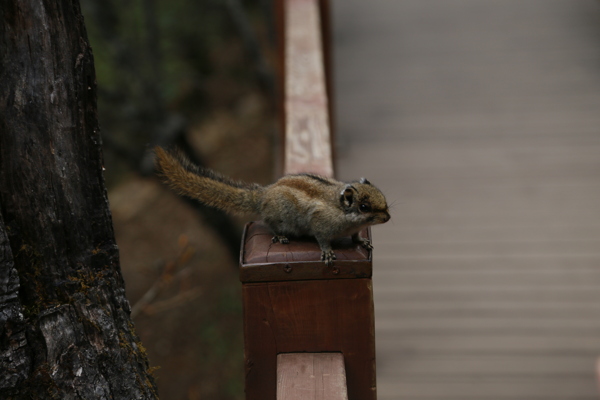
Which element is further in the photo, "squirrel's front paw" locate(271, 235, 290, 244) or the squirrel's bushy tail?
the squirrel's bushy tail

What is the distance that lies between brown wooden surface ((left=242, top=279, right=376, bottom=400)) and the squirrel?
0.42 m

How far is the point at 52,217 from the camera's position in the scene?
1154 mm

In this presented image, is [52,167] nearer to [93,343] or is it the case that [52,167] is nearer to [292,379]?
[93,343]

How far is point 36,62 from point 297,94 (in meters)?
1.84

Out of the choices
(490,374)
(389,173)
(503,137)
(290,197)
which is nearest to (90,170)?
(290,197)

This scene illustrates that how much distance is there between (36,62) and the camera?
A: 1084mm

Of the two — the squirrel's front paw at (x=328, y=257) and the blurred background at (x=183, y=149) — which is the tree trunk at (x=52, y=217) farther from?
the blurred background at (x=183, y=149)

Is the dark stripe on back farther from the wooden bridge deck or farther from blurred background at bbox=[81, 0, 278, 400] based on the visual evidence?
the wooden bridge deck

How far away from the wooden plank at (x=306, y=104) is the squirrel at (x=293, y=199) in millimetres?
249

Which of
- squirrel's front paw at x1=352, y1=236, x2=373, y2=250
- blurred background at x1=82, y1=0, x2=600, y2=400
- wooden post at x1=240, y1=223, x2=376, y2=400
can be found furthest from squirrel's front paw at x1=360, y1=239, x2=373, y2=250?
blurred background at x1=82, y1=0, x2=600, y2=400

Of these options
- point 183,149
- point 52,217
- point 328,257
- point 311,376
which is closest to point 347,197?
point 328,257

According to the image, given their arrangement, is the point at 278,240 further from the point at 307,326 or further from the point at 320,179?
the point at 320,179

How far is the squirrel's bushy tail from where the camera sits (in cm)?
185

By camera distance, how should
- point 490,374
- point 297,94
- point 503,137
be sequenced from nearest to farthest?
point 297,94 → point 490,374 → point 503,137
